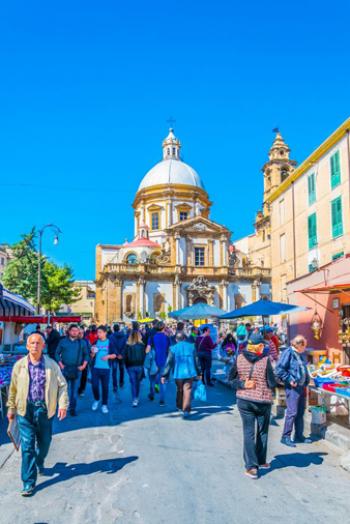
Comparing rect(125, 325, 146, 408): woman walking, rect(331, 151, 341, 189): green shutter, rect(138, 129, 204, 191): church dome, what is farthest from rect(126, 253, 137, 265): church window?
rect(125, 325, 146, 408): woman walking

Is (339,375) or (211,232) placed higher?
(211,232)

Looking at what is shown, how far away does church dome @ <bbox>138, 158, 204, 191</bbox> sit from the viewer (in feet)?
207

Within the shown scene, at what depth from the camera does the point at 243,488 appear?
5.20 metres

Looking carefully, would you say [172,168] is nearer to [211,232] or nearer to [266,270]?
[211,232]

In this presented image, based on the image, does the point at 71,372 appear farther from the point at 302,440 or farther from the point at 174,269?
the point at 174,269

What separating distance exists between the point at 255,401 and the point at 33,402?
2.49 m

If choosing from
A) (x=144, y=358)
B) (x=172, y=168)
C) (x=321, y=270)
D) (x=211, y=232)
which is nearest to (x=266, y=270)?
(x=211, y=232)

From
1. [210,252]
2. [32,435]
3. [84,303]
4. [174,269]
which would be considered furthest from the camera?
[84,303]

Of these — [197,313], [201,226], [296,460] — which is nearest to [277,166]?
[201,226]

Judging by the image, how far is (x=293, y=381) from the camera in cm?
701

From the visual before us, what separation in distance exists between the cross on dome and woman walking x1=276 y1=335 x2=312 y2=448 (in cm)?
6394

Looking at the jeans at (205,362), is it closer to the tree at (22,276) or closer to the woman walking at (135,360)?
the woman walking at (135,360)

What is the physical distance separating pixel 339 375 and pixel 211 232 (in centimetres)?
4586

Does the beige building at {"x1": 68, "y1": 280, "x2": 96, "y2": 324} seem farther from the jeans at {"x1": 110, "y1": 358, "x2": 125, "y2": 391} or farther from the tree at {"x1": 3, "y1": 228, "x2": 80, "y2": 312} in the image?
the jeans at {"x1": 110, "y1": 358, "x2": 125, "y2": 391}
